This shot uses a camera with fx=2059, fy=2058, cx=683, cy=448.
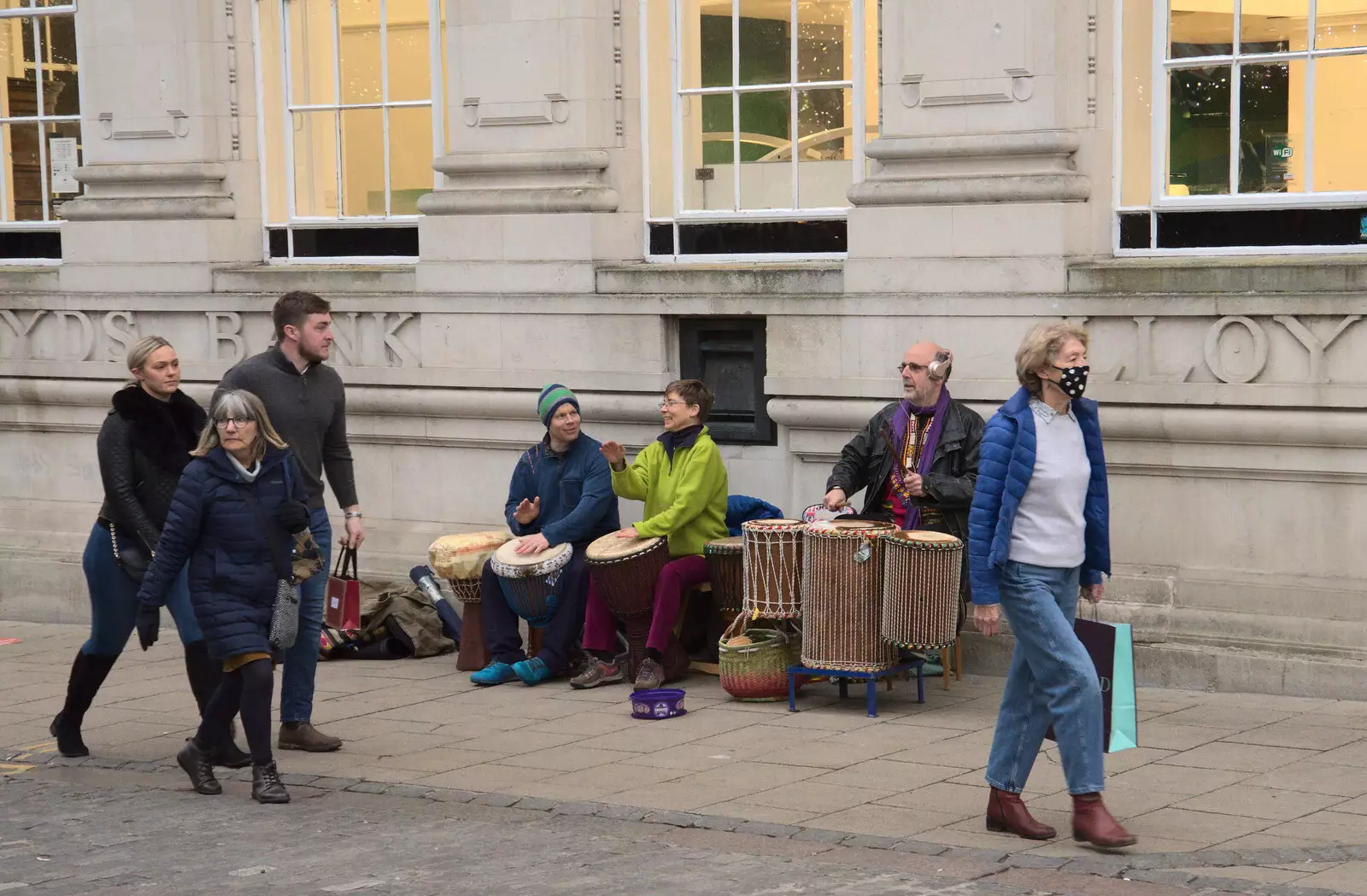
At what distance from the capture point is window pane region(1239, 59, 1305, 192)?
9492mm

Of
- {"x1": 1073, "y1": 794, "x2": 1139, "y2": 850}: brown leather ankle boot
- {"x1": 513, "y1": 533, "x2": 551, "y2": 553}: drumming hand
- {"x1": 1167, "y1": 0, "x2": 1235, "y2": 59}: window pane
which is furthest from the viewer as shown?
{"x1": 513, "y1": 533, "x2": 551, "y2": 553}: drumming hand

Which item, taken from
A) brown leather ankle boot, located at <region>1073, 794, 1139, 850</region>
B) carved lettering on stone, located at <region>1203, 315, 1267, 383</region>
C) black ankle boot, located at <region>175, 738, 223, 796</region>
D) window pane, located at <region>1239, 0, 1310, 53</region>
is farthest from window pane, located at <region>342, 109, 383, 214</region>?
brown leather ankle boot, located at <region>1073, 794, 1139, 850</region>

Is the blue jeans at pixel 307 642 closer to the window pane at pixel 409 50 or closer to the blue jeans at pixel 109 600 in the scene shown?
the blue jeans at pixel 109 600

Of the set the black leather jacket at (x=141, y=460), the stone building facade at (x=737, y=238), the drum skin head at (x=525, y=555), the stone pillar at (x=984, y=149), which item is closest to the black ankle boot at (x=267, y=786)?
the black leather jacket at (x=141, y=460)

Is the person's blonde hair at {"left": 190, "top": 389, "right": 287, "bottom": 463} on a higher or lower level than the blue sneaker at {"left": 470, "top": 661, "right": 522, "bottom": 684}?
higher

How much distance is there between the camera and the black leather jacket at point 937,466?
9.20 meters

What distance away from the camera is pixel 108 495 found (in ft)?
27.6

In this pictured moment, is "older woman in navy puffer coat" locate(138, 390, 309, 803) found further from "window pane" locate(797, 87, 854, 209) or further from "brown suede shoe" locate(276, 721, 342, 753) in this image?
"window pane" locate(797, 87, 854, 209)

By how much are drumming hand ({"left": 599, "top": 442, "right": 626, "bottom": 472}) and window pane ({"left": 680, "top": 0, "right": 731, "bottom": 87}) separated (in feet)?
7.84

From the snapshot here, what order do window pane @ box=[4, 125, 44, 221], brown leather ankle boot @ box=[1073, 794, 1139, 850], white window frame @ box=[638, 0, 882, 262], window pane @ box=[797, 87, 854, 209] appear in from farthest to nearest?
window pane @ box=[4, 125, 44, 221], window pane @ box=[797, 87, 854, 209], white window frame @ box=[638, 0, 882, 262], brown leather ankle boot @ box=[1073, 794, 1139, 850]

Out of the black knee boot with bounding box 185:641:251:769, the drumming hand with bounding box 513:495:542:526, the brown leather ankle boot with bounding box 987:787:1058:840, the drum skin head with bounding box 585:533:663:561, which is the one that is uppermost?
the drumming hand with bounding box 513:495:542:526

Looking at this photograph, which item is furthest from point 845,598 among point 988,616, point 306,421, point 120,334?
point 120,334

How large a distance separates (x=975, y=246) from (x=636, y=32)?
2452 mm

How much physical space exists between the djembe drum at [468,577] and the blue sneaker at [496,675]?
285 mm
